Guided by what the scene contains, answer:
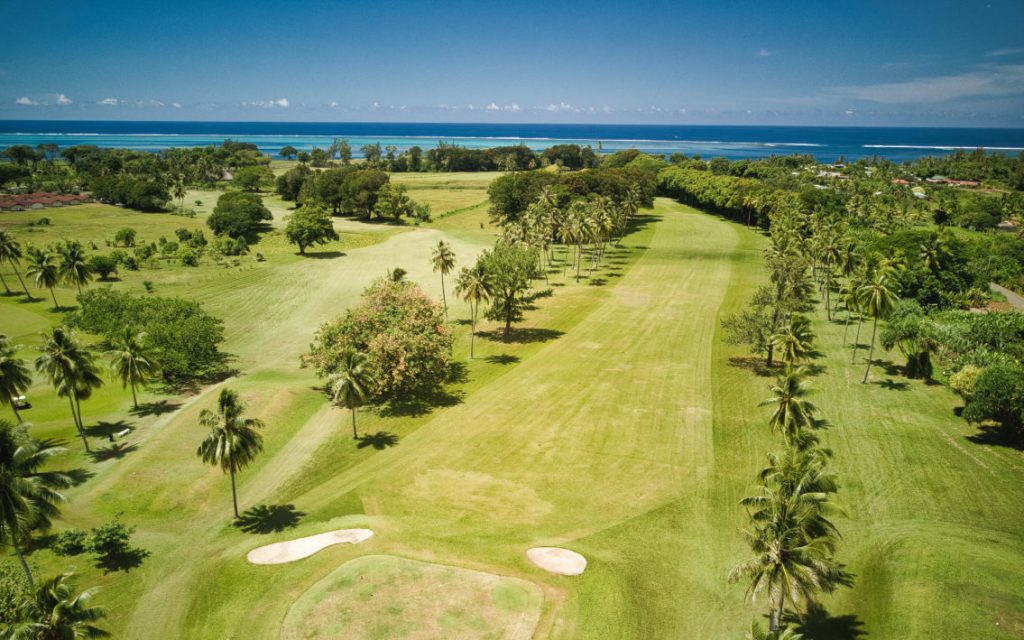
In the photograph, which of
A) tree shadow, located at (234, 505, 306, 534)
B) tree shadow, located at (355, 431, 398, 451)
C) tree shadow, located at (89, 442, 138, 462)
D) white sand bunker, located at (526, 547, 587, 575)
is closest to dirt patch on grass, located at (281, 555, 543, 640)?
white sand bunker, located at (526, 547, 587, 575)

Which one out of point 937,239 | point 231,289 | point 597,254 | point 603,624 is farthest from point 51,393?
point 937,239

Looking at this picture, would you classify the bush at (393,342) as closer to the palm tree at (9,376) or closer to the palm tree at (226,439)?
the palm tree at (226,439)

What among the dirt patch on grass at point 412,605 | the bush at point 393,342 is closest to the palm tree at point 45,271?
the bush at point 393,342

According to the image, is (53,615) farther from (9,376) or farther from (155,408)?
(155,408)

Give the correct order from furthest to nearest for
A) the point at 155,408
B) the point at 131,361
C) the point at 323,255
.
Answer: the point at 323,255 → the point at 155,408 → the point at 131,361

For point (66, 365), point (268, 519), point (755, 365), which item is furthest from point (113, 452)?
point (755, 365)

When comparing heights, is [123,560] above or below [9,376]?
below
